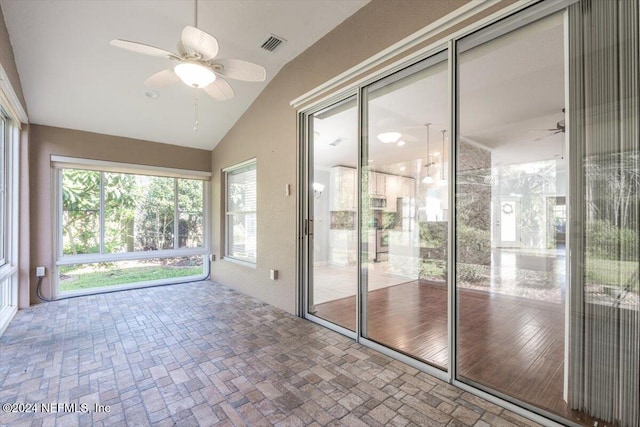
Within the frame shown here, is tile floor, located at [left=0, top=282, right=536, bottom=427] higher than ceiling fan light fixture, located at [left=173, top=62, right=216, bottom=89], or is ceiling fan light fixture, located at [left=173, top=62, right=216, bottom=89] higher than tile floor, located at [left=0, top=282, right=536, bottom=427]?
ceiling fan light fixture, located at [left=173, top=62, right=216, bottom=89]

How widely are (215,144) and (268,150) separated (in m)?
1.91

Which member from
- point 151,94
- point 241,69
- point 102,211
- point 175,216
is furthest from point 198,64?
point 175,216

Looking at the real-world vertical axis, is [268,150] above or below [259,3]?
below

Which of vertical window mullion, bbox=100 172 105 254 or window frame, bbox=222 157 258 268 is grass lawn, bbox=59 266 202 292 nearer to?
vertical window mullion, bbox=100 172 105 254

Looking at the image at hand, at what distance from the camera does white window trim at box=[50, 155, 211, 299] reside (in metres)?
4.37

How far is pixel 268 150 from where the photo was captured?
13.8ft

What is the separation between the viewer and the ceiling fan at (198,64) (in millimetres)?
2047

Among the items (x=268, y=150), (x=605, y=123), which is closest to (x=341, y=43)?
(x=268, y=150)

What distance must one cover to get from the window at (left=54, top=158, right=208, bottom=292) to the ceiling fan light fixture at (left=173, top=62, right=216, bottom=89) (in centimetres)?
333

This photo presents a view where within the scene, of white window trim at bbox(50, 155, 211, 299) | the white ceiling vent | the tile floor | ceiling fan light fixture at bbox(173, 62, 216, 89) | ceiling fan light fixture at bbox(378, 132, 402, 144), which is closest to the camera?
the tile floor

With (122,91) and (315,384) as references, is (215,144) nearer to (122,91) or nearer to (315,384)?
(122,91)

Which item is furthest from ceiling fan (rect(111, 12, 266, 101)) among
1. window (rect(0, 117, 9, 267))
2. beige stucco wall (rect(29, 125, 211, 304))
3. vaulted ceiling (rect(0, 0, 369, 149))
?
beige stucco wall (rect(29, 125, 211, 304))

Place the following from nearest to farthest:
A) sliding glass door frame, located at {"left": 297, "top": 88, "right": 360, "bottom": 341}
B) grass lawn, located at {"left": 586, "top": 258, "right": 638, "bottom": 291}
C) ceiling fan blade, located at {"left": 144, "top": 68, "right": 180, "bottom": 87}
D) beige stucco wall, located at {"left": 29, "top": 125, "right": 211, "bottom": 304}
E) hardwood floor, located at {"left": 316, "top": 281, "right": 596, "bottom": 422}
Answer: grass lawn, located at {"left": 586, "top": 258, "right": 638, "bottom": 291}, hardwood floor, located at {"left": 316, "top": 281, "right": 596, "bottom": 422}, ceiling fan blade, located at {"left": 144, "top": 68, "right": 180, "bottom": 87}, sliding glass door frame, located at {"left": 297, "top": 88, "right": 360, "bottom": 341}, beige stucco wall, located at {"left": 29, "top": 125, "right": 211, "bottom": 304}

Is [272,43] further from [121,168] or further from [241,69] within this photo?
[121,168]
